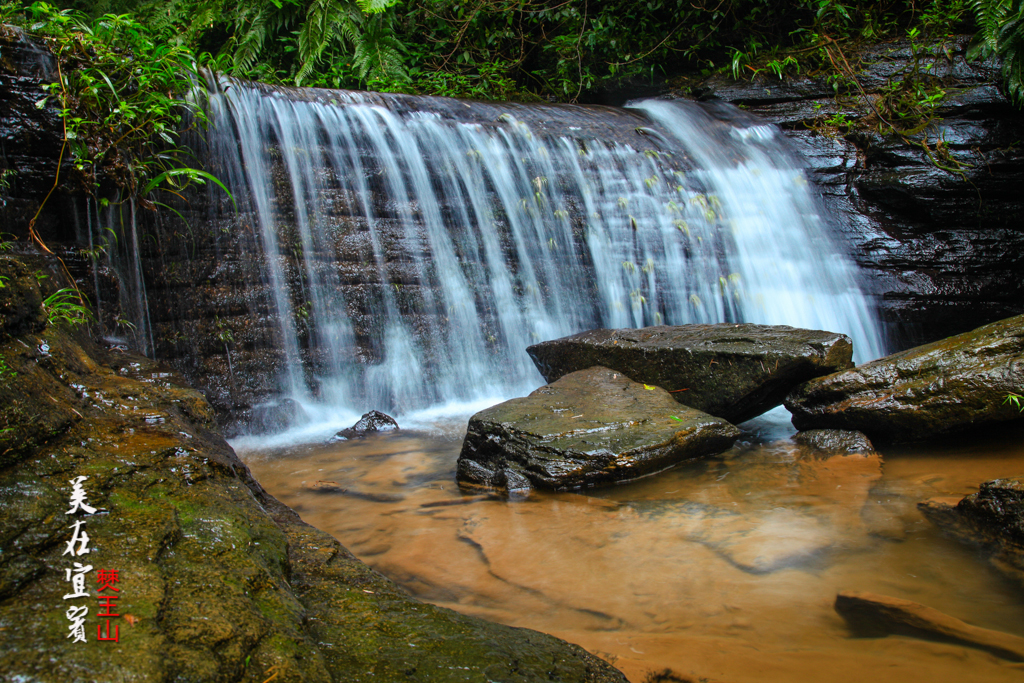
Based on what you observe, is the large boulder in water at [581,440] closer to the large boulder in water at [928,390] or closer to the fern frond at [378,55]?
the large boulder in water at [928,390]

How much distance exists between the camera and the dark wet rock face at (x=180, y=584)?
3.51ft

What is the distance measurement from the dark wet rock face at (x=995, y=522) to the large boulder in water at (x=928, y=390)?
45.0 inches

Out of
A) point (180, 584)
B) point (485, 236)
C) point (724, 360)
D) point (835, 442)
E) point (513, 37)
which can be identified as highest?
point (513, 37)

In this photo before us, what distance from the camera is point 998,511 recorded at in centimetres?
226

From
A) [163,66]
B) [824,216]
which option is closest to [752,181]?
[824,216]

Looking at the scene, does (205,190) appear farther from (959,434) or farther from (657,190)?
(959,434)

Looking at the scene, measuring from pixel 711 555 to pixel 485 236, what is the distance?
4.49 meters

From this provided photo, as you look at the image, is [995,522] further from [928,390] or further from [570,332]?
[570,332]

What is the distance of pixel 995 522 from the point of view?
2256mm

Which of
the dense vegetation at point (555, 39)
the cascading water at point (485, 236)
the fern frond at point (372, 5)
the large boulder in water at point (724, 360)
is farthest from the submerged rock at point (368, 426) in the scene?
the fern frond at point (372, 5)

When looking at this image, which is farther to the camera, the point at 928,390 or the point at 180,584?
the point at 928,390

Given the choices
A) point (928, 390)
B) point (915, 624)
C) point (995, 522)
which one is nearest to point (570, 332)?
point (928, 390)

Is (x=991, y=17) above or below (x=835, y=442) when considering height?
above

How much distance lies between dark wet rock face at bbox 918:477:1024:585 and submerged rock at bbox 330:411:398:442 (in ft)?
11.4
